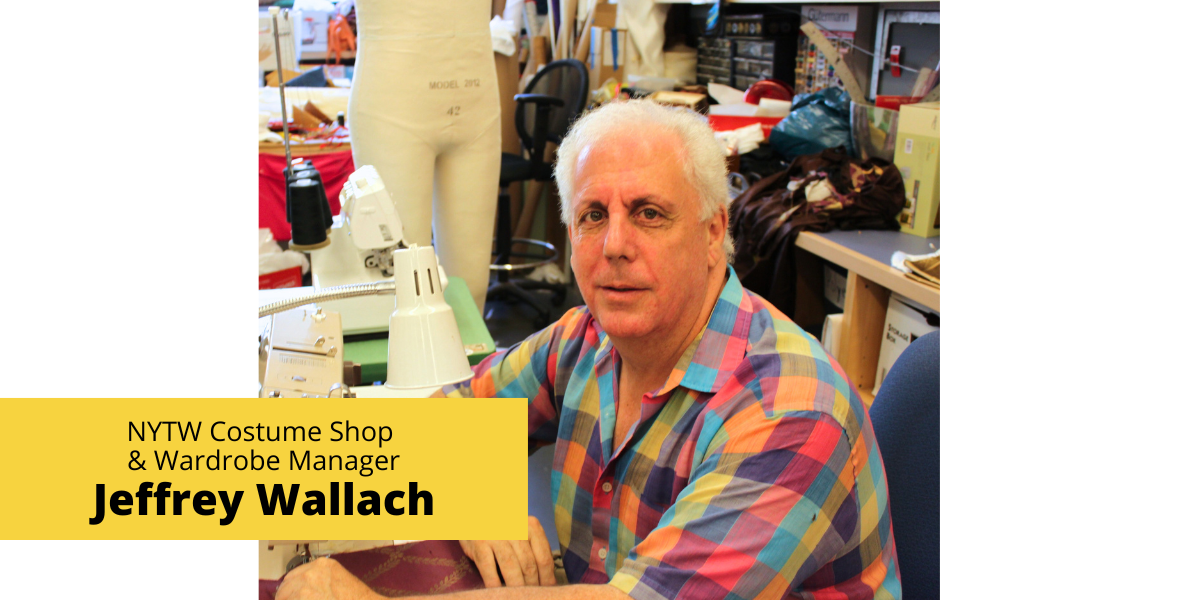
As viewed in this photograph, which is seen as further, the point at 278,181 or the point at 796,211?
the point at 278,181

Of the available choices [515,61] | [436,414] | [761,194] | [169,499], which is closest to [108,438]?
[169,499]

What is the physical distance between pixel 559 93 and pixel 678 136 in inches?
125

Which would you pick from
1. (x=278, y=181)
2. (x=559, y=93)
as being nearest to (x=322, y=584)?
(x=278, y=181)

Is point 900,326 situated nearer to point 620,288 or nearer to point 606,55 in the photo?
point 620,288

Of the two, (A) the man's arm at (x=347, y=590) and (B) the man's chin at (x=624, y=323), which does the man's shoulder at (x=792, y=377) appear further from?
(A) the man's arm at (x=347, y=590)

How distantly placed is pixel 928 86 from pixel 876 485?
208 centimetres

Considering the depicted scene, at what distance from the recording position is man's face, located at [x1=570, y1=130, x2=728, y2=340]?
106cm

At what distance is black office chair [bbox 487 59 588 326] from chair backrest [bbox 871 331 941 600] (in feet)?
9.09

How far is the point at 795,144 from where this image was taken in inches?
113

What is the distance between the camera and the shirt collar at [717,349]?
1.02 m

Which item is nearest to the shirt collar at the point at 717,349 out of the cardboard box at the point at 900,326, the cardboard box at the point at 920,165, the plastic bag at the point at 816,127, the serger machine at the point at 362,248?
the serger machine at the point at 362,248

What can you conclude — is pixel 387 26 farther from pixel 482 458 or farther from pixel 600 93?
pixel 600 93

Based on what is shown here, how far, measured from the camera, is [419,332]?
953 millimetres

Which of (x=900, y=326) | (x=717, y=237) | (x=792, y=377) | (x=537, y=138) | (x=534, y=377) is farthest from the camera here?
(x=537, y=138)
